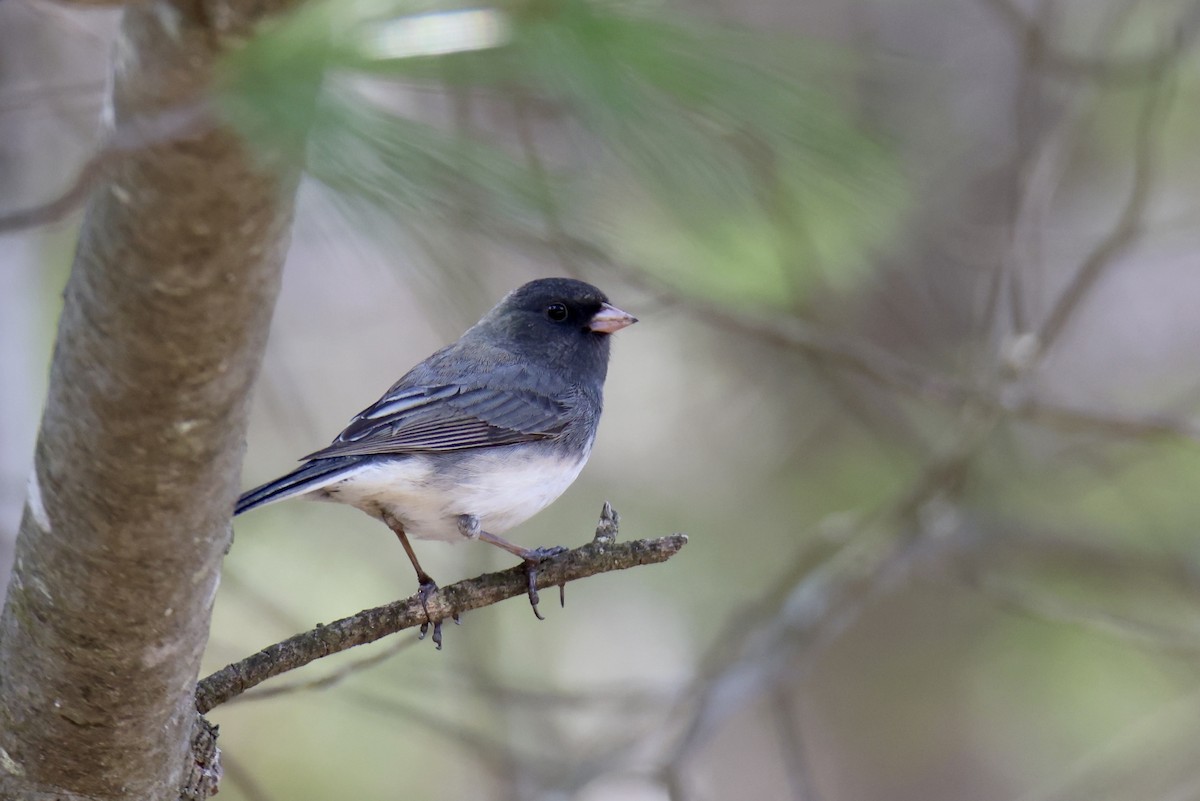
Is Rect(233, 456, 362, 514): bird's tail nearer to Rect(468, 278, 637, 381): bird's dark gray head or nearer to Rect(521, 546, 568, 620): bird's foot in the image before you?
Rect(521, 546, 568, 620): bird's foot

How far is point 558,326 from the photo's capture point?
3430 mm

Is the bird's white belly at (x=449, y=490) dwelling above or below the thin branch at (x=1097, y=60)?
below

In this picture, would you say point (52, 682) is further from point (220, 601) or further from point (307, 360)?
point (307, 360)

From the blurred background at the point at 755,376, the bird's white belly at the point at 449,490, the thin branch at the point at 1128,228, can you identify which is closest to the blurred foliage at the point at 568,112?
the blurred background at the point at 755,376

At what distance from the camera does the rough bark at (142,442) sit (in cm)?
115

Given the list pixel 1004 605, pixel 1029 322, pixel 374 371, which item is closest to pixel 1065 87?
pixel 1029 322

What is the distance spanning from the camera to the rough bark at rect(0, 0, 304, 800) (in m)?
1.15

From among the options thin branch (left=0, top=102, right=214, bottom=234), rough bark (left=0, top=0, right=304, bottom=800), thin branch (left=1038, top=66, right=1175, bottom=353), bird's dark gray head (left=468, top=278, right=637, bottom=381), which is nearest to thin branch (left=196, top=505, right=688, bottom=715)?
rough bark (left=0, top=0, right=304, bottom=800)

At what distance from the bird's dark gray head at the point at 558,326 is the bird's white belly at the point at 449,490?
51cm

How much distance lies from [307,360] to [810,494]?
8.16ft

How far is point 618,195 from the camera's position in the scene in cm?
96

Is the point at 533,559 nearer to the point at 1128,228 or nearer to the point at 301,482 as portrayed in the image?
the point at 301,482

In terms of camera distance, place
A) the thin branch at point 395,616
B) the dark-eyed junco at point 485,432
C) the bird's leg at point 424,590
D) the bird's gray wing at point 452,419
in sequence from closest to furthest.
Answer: the thin branch at point 395,616 < the bird's leg at point 424,590 < the dark-eyed junco at point 485,432 < the bird's gray wing at point 452,419

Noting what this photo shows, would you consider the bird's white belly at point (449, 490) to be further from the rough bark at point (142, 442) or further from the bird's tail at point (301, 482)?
the rough bark at point (142, 442)
